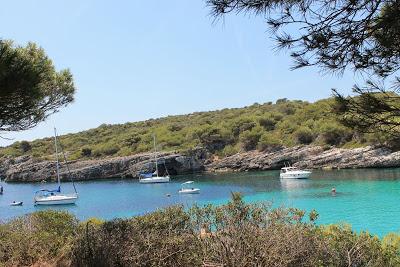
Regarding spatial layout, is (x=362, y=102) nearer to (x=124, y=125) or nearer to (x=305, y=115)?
(x=305, y=115)

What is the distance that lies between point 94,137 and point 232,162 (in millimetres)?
43124

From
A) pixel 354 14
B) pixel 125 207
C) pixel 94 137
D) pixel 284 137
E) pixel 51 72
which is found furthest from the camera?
pixel 94 137

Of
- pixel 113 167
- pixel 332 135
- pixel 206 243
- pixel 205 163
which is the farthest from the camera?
pixel 113 167

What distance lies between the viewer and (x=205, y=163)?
70.5 metres

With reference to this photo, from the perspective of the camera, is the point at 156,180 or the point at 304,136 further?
the point at 304,136

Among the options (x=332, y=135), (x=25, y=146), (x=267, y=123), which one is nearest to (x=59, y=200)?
(x=332, y=135)

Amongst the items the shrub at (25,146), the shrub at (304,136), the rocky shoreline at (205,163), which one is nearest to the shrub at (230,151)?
the rocky shoreline at (205,163)

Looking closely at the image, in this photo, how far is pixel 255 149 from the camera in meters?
69.5

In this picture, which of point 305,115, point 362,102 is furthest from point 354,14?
point 305,115

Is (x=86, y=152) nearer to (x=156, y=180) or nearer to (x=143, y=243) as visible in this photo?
(x=156, y=180)

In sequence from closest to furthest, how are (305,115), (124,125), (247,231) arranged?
(247,231), (305,115), (124,125)

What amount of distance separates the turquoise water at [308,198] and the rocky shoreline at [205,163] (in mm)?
4826

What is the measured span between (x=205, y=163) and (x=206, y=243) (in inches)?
2537

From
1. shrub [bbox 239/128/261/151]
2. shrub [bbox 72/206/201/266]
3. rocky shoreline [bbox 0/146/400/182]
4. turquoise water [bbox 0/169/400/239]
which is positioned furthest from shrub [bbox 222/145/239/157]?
shrub [bbox 72/206/201/266]
